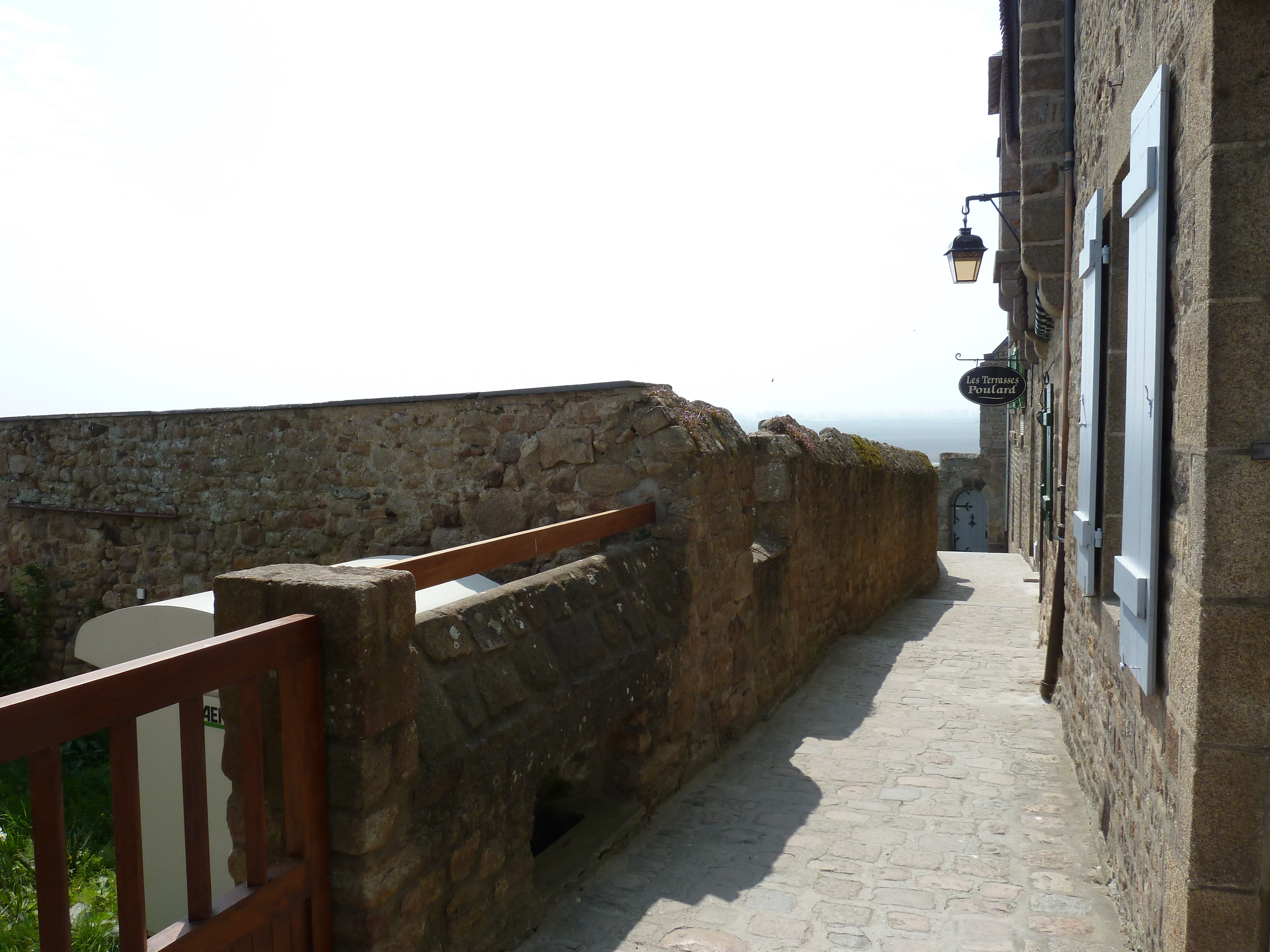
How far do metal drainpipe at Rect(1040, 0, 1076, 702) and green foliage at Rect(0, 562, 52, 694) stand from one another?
812 centimetres

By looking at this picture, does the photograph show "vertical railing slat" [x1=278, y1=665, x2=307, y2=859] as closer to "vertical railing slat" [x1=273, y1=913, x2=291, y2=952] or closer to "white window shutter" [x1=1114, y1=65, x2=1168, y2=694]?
"vertical railing slat" [x1=273, y1=913, x2=291, y2=952]

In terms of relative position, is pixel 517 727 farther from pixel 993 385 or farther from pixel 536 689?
pixel 993 385

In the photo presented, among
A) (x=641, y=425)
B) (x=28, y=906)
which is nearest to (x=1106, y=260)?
(x=641, y=425)

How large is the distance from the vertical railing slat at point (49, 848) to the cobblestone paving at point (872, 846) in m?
1.64

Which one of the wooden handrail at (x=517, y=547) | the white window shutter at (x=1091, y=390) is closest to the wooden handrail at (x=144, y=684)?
the wooden handrail at (x=517, y=547)

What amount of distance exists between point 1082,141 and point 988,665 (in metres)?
3.87

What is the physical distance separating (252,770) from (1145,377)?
2709 millimetres

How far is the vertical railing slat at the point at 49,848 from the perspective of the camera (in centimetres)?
163

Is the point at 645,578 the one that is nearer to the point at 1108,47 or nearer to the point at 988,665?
the point at 1108,47

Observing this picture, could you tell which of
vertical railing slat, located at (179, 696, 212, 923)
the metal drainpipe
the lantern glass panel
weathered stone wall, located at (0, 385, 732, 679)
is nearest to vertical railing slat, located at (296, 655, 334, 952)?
vertical railing slat, located at (179, 696, 212, 923)

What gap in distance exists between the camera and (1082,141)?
470 cm

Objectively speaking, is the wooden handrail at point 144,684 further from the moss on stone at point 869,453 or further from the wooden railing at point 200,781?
the moss on stone at point 869,453

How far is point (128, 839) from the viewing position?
1.84 m

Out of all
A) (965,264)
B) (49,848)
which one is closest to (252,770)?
(49,848)
